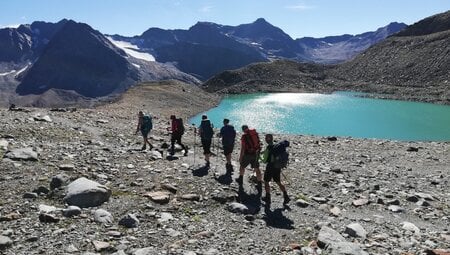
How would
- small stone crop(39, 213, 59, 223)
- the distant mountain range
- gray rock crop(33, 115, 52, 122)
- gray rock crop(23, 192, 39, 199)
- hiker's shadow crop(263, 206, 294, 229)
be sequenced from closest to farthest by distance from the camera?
1. small stone crop(39, 213, 59, 223)
2. hiker's shadow crop(263, 206, 294, 229)
3. gray rock crop(23, 192, 39, 199)
4. gray rock crop(33, 115, 52, 122)
5. the distant mountain range

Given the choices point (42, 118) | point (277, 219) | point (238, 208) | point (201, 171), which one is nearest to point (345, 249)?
point (277, 219)

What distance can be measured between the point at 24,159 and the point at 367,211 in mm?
13841

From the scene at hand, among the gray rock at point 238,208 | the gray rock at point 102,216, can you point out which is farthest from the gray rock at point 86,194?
the gray rock at point 238,208

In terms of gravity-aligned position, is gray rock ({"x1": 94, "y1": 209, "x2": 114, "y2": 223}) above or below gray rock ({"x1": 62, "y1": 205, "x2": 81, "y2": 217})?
below

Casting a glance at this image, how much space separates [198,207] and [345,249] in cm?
541

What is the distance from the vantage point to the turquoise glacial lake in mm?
57250

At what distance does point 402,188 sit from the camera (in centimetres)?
2070

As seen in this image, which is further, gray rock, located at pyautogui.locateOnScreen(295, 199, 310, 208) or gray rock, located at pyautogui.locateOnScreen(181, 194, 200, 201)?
gray rock, located at pyautogui.locateOnScreen(295, 199, 310, 208)

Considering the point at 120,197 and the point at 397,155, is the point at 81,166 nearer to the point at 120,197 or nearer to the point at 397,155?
the point at 120,197

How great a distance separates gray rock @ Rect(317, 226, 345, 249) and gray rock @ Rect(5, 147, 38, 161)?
1225 cm

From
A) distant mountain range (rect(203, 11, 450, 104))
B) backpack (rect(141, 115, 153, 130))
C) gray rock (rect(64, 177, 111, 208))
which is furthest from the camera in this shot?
distant mountain range (rect(203, 11, 450, 104))

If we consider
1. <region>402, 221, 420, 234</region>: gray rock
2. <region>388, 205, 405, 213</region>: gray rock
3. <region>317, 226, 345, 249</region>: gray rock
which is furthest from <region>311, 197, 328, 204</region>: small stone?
<region>317, 226, 345, 249</region>: gray rock

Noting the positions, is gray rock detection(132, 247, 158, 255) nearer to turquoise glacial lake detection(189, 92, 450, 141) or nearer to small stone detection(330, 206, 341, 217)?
small stone detection(330, 206, 341, 217)

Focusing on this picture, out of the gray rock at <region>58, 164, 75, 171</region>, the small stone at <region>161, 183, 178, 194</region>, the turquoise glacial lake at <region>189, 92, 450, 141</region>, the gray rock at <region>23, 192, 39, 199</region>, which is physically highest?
the gray rock at <region>58, 164, 75, 171</region>
